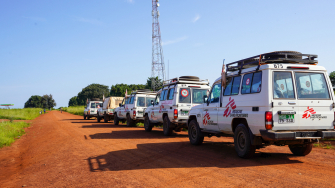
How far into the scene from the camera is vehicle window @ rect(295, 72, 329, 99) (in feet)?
21.2

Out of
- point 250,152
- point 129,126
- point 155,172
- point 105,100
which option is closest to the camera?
point 155,172

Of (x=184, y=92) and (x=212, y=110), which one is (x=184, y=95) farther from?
(x=212, y=110)

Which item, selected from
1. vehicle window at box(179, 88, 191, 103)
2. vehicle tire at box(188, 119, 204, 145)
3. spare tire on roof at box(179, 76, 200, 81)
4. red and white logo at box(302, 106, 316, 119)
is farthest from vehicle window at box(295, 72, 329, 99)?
spare tire on roof at box(179, 76, 200, 81)

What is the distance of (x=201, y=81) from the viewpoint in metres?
12.7

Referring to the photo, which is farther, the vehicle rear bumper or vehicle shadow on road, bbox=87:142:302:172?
vehicle shadow on road, bbox=87:142:302:172

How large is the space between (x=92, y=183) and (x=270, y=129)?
403 centimetres

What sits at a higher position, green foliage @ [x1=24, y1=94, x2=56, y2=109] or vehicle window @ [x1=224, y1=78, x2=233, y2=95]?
green foliage @ [x1=24, y1=94, x2=56, y2=109]

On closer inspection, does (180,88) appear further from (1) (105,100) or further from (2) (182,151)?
A: (1) (105,100)

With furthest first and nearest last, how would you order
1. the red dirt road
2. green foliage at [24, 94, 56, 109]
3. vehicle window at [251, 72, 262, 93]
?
green foliage at [24, 94, 56, 109] < vehicle window at [251, 72, 262, 93] < the red dirt road

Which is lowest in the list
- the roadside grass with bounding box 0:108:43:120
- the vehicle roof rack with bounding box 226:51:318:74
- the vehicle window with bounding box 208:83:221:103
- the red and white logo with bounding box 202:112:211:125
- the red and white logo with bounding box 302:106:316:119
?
the roadside grass with bounding box 0:108:43:120

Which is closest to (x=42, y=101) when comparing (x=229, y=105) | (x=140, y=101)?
(x=140, y=101)

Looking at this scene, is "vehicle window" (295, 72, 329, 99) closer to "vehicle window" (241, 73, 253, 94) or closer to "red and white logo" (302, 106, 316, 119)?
"red and white logo" (302, 106, 316, 119)

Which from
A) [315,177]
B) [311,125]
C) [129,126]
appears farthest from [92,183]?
A: [129,126]

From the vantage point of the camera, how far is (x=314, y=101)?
6406 mm
